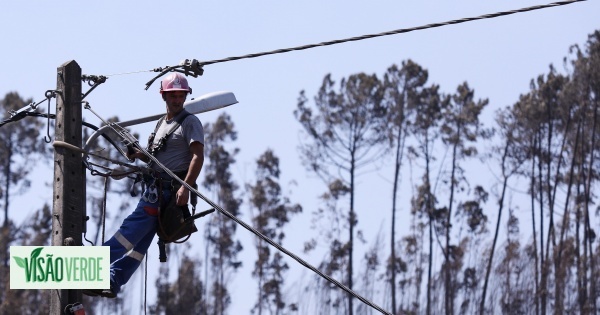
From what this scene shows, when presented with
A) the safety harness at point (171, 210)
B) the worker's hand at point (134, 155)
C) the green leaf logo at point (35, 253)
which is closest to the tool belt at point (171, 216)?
the safety harness at point (171, 210)

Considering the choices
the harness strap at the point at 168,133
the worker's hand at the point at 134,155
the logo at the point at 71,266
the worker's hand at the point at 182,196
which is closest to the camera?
the logo at the point at 71,266

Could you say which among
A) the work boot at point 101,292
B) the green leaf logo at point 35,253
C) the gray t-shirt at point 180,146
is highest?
the gray t-shirt at point 180,146

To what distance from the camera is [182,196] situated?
360 inches

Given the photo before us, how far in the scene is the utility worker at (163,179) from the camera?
30.1 feet

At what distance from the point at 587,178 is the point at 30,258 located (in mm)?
49743

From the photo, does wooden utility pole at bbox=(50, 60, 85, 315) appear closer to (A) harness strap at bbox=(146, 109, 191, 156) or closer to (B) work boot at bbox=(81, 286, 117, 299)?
(B) work boot at bbox=(81, 286, 117, 299)

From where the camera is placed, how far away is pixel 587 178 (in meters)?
56.8

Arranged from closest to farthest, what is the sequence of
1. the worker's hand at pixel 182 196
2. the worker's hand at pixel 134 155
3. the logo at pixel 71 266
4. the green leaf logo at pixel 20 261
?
the logo at pixel 71 266 < the worker's hand at pixel 182 196 < the green leaf logo at pixel 20 261 < the worker's hand at pixel 134 155

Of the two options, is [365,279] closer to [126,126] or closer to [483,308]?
[483,308]

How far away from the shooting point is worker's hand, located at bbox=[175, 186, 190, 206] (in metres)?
9.12

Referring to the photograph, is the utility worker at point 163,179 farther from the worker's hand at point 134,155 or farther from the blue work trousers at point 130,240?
the worker's hand at point 134,155

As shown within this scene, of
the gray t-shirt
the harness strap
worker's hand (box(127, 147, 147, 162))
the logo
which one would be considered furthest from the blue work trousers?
worker's hand (box(127, 147, 147, 162))

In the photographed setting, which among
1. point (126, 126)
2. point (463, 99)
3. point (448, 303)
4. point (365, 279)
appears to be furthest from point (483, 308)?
point (126, 126)

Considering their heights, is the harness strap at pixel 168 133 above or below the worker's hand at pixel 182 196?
above
